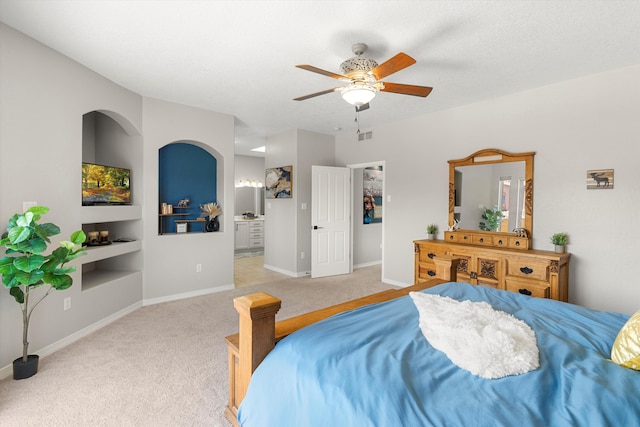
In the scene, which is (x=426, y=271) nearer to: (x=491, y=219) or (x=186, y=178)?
(x=491, y=219)

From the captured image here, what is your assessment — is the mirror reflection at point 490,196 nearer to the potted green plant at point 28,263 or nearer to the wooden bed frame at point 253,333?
the wooden bed frame at point 253,333

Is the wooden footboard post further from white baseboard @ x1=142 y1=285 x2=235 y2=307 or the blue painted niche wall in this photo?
the blue painted niche wall

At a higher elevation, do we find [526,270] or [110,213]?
[110,213]

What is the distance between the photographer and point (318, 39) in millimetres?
2527

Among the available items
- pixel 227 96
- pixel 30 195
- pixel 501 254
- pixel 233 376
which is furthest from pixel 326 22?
pixel 501 254

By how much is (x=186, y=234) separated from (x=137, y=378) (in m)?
2.27

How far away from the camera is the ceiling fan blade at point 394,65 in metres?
2.10

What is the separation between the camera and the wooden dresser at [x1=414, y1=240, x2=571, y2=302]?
3.22 metres

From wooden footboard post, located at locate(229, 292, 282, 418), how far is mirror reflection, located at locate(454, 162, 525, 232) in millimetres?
3477

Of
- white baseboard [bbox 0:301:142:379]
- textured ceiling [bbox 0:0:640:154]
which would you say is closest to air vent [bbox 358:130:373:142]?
textured ceiling [bbox 0:0:640:154]

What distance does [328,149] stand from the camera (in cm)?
611

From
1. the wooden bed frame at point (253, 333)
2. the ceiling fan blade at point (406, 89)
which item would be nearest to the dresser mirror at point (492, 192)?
the ceiling fan blade at point (406, 89)

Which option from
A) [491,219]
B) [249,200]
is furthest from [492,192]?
[249,200]

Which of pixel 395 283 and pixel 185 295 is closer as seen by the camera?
pixel 185 295
